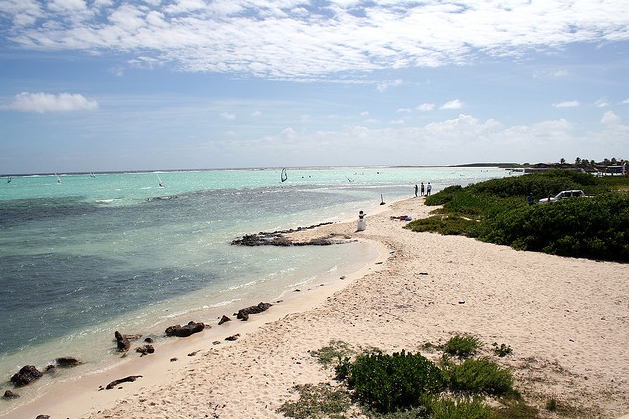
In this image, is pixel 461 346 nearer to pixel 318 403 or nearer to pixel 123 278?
pixel 318 403

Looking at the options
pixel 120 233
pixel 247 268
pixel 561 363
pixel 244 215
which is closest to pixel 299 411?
pixel 561 363

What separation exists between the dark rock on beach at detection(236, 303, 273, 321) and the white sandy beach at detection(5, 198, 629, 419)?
245 mm

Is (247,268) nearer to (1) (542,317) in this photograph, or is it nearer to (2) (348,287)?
(2) (348,287)

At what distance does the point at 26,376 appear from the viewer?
8.82 metres

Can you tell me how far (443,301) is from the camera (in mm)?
12070

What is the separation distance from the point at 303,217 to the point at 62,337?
88.0ft

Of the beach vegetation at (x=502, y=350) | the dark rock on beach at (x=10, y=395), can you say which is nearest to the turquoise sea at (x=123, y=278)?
the dark rock on beach at (x=10, y=395)

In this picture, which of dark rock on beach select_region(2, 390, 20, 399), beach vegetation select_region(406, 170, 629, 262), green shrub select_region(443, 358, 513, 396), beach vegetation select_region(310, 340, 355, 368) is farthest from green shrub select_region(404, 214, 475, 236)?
dark rock on beach select_region(2, 390, 20, 399)

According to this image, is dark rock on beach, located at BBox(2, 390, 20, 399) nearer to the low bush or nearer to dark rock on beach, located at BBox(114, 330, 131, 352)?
dark rock on beach, located at BBox(114, 330, 131, 352)

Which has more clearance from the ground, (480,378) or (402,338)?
(480,378)

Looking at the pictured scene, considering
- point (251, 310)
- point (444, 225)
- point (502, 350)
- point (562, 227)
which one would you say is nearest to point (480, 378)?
point (502, 350)

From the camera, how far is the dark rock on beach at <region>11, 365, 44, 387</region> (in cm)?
870

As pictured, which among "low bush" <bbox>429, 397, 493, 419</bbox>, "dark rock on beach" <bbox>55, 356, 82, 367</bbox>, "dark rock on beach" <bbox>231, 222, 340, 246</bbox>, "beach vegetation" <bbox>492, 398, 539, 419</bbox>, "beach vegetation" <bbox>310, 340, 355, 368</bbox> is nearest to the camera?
"low bush" <bbox>429, 397, 493, 419</bbox>

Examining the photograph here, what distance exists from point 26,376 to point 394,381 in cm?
749
